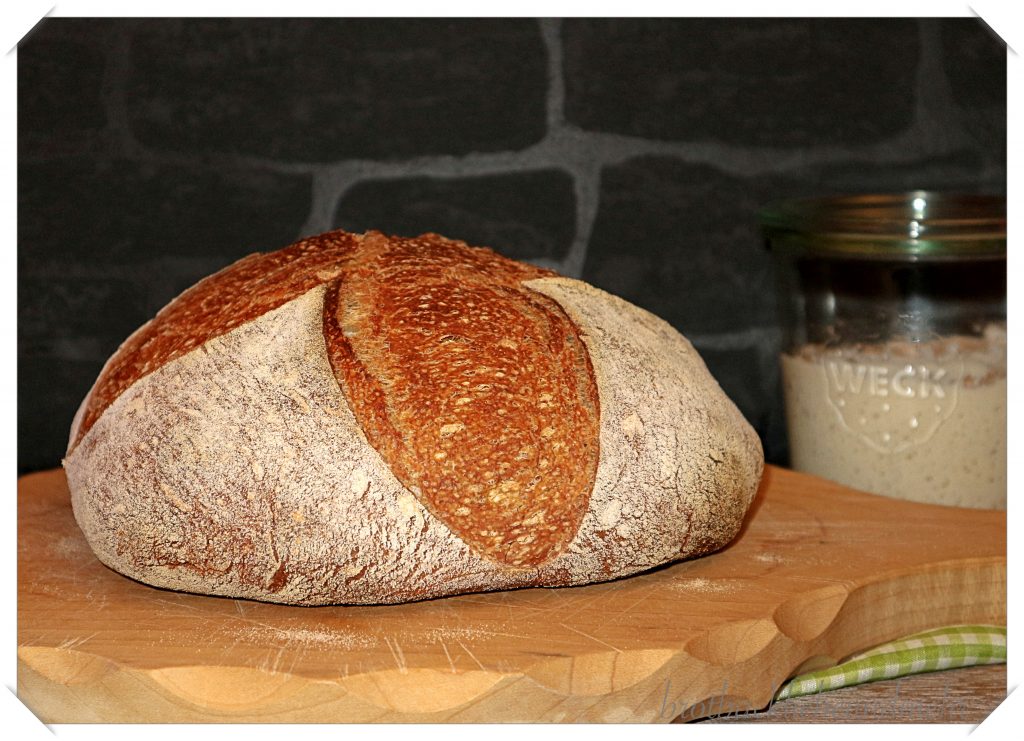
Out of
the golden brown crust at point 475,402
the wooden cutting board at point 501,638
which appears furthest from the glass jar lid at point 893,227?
the golden brown crust at point 475,402

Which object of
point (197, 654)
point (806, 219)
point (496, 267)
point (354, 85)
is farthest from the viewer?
point (354, 85)

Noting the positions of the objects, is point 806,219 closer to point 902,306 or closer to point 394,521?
point 902,306

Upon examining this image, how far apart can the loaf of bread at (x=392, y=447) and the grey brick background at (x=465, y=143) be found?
66cm

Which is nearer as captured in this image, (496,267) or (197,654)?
(197,654)

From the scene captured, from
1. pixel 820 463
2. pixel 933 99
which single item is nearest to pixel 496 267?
pixel 820 463

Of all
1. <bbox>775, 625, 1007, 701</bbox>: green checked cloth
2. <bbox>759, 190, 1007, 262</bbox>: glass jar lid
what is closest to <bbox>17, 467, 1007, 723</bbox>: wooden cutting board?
<bbox>775, 625, 1007, 701</bbox>: green checked cloth

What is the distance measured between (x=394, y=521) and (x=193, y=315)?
Answer: 1.09 feet

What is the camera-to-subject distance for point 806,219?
157 cm

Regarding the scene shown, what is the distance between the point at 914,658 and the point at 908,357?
0.48 metres

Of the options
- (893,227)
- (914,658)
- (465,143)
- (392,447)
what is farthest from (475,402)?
(465,143)

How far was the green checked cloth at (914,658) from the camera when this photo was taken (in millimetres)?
1189

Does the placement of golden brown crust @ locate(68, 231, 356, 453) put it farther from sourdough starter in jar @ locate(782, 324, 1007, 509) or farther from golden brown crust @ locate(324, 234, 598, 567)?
sourdough starter in jar @ locate(782, 324, 1007, 509)

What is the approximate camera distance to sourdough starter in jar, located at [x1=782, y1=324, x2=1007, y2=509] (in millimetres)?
1532

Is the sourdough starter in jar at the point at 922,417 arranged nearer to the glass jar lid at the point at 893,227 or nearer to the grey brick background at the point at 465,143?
the glass jar lid at the point at 893,227
